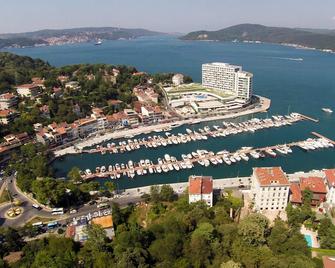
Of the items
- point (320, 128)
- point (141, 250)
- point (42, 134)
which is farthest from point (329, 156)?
point (42, 134)

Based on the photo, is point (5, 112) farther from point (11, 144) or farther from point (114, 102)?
point (114, 102)

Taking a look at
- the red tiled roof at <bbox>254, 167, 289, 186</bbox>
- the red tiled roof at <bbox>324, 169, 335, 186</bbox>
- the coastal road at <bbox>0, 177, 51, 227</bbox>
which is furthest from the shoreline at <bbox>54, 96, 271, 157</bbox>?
the red tiled roof at <bbox>324, 169, 335, 186</bbox>

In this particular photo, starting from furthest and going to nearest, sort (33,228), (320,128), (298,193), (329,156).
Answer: (320,128), (329,156), (298,193), (33,228)

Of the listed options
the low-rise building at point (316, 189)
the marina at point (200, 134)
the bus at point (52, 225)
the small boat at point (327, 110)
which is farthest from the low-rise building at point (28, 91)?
the small boat at point (327, 110)

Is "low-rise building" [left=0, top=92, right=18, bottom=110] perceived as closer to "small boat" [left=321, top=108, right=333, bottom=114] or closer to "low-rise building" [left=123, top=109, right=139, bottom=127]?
"low-rise building" [left=123, top=109, right=139, bottom=127]

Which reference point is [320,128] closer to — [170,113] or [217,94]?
[217,94]

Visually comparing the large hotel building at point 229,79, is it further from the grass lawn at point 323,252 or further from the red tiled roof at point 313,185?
the grass lawn at point 323,252

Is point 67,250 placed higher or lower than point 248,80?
lower

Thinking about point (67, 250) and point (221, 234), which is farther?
point (221, 234)
